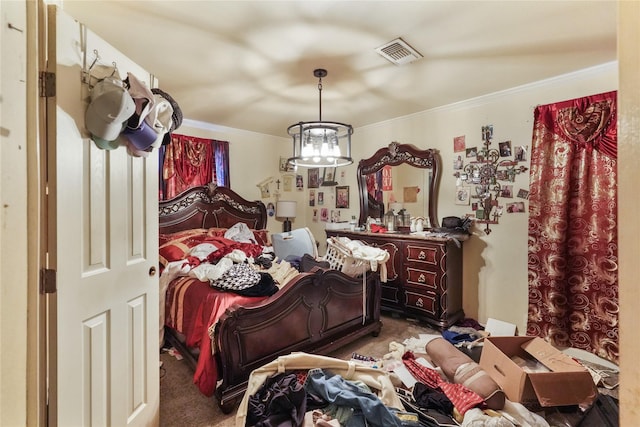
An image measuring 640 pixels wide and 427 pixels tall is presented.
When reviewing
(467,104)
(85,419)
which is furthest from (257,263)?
(467,104)

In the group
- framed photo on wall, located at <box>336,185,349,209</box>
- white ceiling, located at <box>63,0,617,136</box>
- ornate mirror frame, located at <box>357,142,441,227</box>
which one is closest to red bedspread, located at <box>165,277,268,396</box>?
white ceiling, located at <box>63,0,617,136</box>

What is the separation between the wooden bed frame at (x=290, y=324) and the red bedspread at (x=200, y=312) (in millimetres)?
82

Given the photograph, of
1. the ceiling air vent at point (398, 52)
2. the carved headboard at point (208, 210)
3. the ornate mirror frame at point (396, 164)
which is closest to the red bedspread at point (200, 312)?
the carved headboard at point (208, 210)

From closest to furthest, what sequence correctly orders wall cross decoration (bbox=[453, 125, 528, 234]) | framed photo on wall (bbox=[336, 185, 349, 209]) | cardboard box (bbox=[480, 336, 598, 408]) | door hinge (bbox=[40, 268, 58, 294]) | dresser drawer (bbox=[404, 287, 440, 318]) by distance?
door hinge (bbox=[40, 268, 58, 294]) < cardboard box (bbox=[480, 336, 598, 408]) < wall cross decoration (bbox=[453, 125, 528, 234]) < dresser drawer (bbox=[404, 287, 440, 318]) < framed photo on wall (bbox=[336, 185, 349, 209])

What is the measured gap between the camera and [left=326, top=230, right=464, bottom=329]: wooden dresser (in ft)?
9.75

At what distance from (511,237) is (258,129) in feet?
11.9

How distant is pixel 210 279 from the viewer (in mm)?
2240

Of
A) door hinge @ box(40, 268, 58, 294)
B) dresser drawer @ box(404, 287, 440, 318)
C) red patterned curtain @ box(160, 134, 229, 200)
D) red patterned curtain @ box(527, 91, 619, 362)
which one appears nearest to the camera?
door hinge @ box(40, 268, 58, 294)

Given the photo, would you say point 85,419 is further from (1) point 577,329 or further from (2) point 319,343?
(1) point 577,329

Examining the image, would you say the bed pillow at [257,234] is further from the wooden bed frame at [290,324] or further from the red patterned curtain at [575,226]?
the red patterned curtain at [575,226]

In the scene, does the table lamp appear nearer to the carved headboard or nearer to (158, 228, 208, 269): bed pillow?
the carved headboard

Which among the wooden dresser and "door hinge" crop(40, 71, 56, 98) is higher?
"door hinge" crop(40, 71, 56, 98)

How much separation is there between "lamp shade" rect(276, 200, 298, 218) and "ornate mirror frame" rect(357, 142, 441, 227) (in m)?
1.14

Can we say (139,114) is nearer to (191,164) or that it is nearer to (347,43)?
(347,43)
